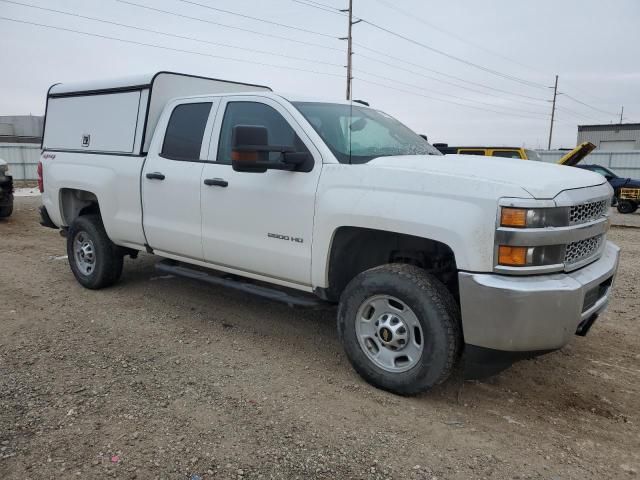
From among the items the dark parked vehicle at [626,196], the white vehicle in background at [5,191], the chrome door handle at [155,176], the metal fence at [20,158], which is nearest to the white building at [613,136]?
the dark parked vehicle at [626,196]

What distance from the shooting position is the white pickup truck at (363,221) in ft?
9.87

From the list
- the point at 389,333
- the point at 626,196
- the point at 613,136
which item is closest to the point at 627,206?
the point at 626,196

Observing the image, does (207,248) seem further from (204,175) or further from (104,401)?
(104,401)

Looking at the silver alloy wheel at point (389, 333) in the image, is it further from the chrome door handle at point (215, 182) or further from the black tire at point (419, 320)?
the chrome door handle at point (215, 182)

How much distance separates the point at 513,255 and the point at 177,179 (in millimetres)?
3011

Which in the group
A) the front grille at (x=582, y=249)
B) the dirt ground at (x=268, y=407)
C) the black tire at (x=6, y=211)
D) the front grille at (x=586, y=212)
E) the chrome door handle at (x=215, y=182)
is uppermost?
the chrome door handle at (x=215, y=182)

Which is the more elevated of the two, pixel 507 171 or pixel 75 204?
pixel 507 171

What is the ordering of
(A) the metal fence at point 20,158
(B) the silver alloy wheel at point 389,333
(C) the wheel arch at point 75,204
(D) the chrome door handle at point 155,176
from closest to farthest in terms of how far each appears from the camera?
1. (B) the silver alloy wheel at point 389,333
2. (D) the chrome door handle at point 155,176
3. (C) the wheel arch at point 75,204
4. (A) the metal fence at point 20,158

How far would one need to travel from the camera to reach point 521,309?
2930mm

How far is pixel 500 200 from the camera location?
9.70ft

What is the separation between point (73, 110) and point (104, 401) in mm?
3899

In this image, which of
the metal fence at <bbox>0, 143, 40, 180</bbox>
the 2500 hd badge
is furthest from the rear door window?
the metal fence at <bbox>0, 143, 40, 180</bbox>

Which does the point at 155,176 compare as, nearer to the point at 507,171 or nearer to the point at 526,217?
the point at 507,171

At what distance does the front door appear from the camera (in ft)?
12.8
